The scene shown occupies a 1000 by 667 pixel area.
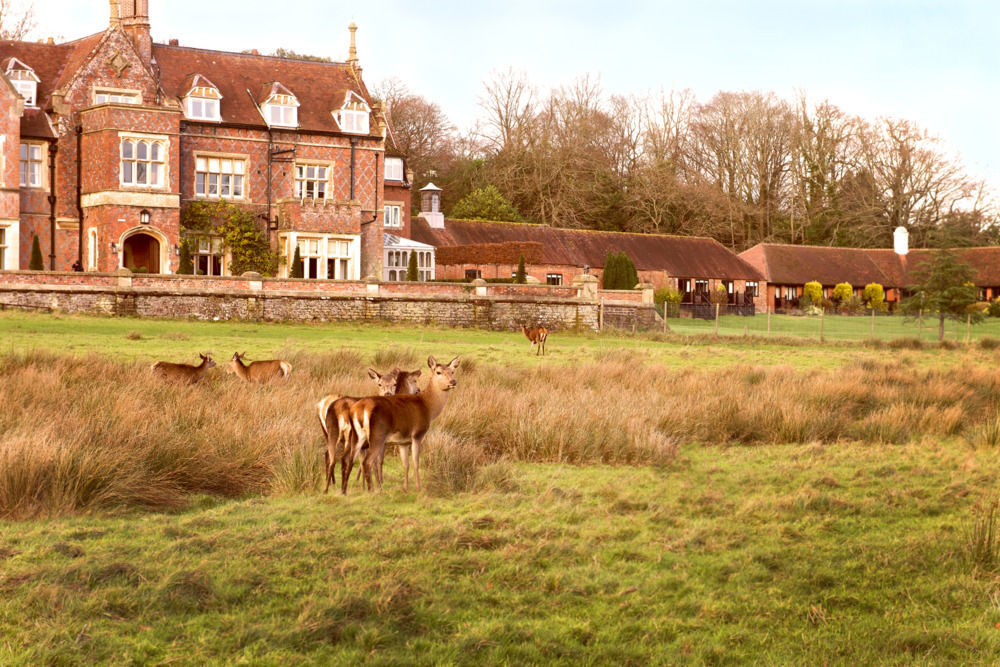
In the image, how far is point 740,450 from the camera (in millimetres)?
14102

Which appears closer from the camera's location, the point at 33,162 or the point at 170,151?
the point at 33,162

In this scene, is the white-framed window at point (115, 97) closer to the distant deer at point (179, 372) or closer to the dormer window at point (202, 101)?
the dormer window at point (202, 101)

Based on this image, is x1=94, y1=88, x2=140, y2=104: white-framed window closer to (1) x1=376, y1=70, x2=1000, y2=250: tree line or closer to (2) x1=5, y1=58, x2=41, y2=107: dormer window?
(2) x1=5, y1=58, x2=41, y2=107: dormer window

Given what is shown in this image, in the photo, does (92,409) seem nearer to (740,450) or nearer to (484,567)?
(484,567)

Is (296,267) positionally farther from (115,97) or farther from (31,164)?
(31,164)

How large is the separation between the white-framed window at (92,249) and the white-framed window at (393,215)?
15.8m

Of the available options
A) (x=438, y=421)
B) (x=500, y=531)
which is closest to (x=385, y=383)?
(x=438, y=421)

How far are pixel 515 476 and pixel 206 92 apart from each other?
1412 inches

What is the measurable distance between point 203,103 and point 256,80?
11.3 ft

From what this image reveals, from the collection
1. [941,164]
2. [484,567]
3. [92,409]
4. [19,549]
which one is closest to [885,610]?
[484,567]

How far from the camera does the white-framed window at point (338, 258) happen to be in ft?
144

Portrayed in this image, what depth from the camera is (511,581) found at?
7.76 metres

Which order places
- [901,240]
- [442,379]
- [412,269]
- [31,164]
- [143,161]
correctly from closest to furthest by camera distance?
[442,379], [143,161], [31,164], [412,269], [901,240]

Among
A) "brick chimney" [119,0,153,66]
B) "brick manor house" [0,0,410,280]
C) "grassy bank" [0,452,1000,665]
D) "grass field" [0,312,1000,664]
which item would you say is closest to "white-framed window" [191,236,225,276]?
"brick manor house" [0,0,410,280]
